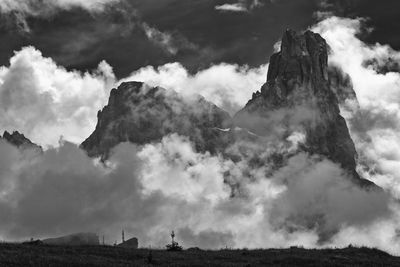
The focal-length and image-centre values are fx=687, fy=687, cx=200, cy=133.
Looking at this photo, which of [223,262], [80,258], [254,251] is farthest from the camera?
[254,251]

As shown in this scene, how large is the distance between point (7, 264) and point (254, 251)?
31.0 meters

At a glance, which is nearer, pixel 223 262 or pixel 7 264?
pixel 7 264

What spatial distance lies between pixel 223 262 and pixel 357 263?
12.7m

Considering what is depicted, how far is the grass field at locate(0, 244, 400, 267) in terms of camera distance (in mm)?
55281

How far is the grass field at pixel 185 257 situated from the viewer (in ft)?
181

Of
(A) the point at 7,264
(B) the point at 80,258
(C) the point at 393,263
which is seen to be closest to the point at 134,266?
(B) the point at 80,258

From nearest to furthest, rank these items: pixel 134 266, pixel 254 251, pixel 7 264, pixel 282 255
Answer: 1. pixel 7 264
2. pixel 134 266
3. pixel 282 255
4. pixel 254 251

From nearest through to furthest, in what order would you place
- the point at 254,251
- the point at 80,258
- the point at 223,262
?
the point at 80,258 < the point at 223,262 < the point at 254,251

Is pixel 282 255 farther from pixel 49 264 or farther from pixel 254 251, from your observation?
pixel 49 264

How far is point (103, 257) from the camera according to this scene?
60.8 m

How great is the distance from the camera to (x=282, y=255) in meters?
68.4

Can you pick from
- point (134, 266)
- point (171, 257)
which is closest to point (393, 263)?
point (171, 257)

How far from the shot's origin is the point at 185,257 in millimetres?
64938

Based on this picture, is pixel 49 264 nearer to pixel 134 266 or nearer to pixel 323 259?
pixel 134 266
